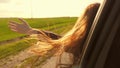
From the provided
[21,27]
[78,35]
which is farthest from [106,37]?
[21,27]

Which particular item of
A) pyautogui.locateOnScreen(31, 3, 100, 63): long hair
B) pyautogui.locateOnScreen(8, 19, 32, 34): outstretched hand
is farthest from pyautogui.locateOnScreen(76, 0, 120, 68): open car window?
pyautogui.locateOnScreen(8, 19, 32, 34): outstretched hand

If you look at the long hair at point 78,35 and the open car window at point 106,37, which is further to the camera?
the long hair at point 78,35

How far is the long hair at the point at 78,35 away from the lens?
8.79ft

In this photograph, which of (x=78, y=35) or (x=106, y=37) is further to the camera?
(x=78, y=35)

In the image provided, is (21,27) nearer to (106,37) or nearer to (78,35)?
(78,35)

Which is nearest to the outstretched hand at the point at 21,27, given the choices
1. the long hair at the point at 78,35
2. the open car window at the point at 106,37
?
the long hair at the point at 78,35

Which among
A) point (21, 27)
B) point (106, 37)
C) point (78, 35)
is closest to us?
point (106, 37)

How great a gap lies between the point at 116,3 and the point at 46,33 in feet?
3.81

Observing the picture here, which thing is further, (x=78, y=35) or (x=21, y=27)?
(x=21, y=27)

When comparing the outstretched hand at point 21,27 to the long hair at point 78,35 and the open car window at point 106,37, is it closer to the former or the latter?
the long hair at point 78,35

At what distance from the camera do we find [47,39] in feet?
9.75

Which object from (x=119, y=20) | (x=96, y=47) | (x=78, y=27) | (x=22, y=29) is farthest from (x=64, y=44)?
(x=119, y=20)

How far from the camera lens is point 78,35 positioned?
2.70m

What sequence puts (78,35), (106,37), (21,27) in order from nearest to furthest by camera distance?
(106,37) < (78,35) < (21,27)
